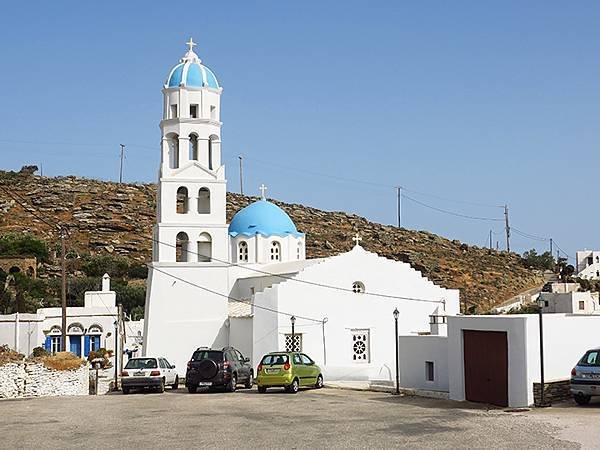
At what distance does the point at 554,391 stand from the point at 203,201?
26746 millimetres

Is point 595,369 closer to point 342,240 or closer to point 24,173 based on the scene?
point 342,240

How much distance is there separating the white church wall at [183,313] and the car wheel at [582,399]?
2496cm

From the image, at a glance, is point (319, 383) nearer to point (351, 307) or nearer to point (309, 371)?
point (309, 371)

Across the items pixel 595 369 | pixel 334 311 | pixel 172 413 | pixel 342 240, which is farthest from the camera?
pixel 342 240

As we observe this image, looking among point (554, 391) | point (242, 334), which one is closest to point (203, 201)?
point (242, 334)

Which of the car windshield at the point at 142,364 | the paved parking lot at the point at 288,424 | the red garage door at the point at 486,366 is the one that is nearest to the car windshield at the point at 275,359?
the paved parking lot at the point at 288,424

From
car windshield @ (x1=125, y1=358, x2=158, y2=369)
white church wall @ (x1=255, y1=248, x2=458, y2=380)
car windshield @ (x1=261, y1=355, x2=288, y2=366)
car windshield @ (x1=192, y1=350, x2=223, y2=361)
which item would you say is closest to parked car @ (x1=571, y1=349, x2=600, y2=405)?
car windshield @ (x1=261, y1=355, x2=288, y2=366)

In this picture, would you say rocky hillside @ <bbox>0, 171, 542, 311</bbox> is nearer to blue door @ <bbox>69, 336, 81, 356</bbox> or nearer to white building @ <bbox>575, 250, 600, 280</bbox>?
white building @ <bbox>575, 250, 600, 280</bbox>

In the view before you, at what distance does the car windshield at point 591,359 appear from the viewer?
66.0ft

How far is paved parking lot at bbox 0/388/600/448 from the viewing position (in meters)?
15.5

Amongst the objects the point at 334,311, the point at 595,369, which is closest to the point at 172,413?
the point at 595,369

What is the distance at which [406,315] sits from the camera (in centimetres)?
4244

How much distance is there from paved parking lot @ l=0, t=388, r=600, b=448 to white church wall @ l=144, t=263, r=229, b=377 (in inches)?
682

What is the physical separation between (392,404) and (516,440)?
8.06m
